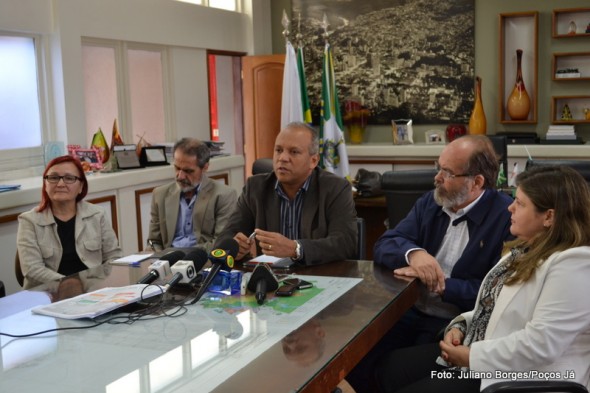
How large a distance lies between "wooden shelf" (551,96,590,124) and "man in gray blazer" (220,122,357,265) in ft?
14.6

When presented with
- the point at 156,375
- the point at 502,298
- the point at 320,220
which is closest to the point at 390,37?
the point at 320,220

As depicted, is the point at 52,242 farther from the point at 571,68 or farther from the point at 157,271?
Result: the point at 571,68

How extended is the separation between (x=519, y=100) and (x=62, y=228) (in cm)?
494

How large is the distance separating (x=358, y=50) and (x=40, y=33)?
3648 mm

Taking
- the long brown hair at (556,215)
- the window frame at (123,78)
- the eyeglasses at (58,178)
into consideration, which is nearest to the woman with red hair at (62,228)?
the eyeglasses at (58,178)

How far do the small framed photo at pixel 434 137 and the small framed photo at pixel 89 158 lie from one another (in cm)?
351

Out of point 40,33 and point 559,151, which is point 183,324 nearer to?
point 40,33

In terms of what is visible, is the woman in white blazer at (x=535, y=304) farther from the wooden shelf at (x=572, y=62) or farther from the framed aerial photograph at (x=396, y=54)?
the framed aerial photograph at (x=396, y=54)

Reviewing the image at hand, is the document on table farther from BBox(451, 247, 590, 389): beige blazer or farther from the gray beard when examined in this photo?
BBox(451, 247, 590, 389): beige blazer

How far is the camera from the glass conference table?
5.34ft

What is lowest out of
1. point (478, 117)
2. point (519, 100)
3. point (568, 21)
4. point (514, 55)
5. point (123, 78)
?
point (478, 117)

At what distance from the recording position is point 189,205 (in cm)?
400

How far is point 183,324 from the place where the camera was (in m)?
2.05

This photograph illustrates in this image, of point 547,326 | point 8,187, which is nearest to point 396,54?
point 8,187
